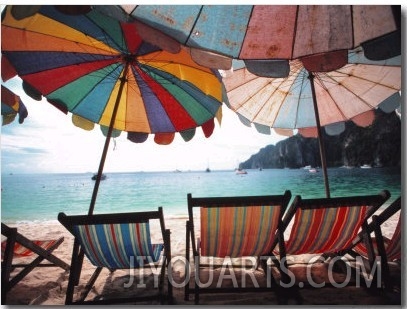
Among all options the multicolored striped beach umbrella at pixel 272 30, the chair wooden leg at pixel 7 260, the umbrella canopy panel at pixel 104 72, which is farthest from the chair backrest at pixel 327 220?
the chair wooden leg at pixel 7 260

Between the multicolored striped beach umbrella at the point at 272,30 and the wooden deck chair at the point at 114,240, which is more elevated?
the multicolored striped beach umbrella at the point at 272,30

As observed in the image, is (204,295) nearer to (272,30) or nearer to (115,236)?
(115,236)

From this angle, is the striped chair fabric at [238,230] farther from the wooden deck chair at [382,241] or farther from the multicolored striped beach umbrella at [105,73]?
the multicolored striped beach umbrella at [105,73]

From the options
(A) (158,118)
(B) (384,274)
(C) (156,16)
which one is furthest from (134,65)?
(B) (384,274)

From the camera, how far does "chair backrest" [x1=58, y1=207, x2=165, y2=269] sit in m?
1.95

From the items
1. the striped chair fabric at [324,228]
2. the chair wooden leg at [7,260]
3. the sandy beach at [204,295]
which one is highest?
the striped chair fabric at [324,228]

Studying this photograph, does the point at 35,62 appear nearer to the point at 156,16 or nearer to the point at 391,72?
the point at 156,16

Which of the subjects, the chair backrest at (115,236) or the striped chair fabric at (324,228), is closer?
the chair backrest at (115,236)

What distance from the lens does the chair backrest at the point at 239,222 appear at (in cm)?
204

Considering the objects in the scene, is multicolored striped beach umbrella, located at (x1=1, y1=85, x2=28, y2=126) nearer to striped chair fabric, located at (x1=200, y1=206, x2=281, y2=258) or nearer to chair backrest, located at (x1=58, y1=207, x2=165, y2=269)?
chair backrest, located at (x1=58, y1=207, x2=165, y2=269)

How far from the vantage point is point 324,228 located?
2.19 m

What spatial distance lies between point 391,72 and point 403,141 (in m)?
0.78

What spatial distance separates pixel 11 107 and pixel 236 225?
2.64m

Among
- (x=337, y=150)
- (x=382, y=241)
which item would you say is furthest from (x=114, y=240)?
(x=337, y=150)
